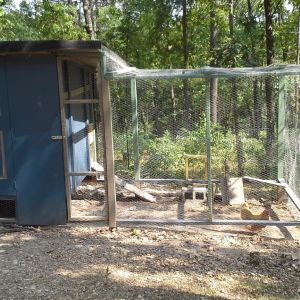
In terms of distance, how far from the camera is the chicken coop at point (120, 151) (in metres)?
6.05

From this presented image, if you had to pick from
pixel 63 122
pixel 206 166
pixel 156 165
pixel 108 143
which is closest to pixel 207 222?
pixel 108 143

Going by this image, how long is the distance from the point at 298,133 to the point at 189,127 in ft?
10.9

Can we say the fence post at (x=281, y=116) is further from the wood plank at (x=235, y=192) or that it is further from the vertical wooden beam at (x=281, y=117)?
the wood plank at (x=235, y=192)

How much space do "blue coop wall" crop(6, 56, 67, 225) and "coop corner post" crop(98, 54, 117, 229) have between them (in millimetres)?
644

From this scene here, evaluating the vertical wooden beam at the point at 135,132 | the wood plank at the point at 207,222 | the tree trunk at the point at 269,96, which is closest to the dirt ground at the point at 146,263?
the wood plank at the point at 207,222

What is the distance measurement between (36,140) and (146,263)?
8.13 ft

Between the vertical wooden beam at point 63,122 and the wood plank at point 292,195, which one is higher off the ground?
the vertical wooden beam at point 63,122

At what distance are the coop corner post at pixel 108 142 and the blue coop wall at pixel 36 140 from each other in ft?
2.11

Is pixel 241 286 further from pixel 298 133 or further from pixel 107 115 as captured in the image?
pixel 298 133

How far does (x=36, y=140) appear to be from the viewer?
617 centimetres

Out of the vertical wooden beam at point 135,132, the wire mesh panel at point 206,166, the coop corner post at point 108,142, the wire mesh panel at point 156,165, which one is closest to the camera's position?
the coop corner post at point 108,142

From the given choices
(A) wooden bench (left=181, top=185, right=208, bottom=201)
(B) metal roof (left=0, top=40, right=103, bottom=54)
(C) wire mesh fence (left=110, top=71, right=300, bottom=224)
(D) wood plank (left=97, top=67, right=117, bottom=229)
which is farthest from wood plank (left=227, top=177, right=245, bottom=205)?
(B) metal roof (left=0, top=40, right=103, bottom=54)

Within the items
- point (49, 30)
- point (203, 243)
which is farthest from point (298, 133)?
point (49, 30)

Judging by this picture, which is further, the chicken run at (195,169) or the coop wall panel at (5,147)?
the chicken run at (195,169)
